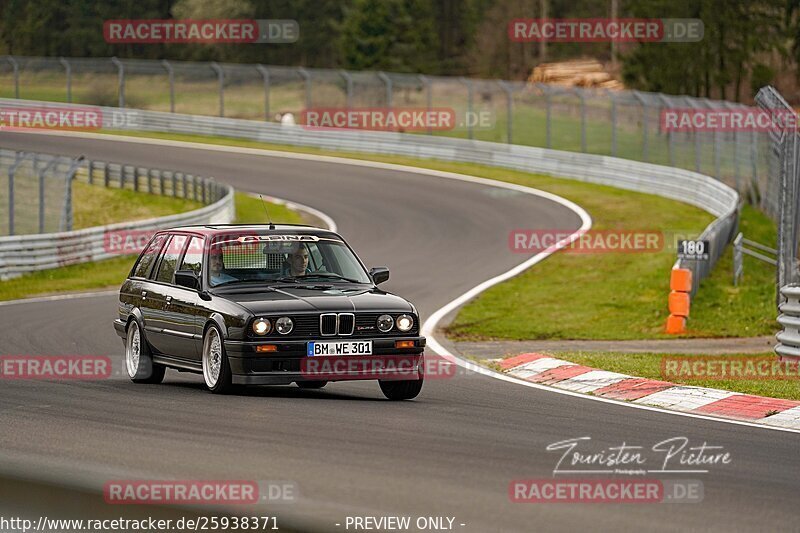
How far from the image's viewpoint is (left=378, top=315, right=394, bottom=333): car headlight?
1100cm

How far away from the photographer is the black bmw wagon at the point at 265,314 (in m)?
10.8

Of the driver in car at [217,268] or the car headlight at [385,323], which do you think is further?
the driver in car at [217,268]

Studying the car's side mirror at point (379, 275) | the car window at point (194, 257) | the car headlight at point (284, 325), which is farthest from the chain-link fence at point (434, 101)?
the car headlight at point (284, 325)

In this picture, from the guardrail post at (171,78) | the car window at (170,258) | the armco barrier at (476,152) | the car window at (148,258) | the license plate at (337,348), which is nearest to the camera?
the license plate at (337,348)

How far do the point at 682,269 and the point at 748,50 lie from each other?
47.6 m

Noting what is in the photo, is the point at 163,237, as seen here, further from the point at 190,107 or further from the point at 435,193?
the point at 190,107

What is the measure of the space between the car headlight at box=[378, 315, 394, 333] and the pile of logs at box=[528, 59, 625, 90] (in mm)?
70070

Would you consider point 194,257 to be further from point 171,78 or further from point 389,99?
point 171,78

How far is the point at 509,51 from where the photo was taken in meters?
99.7

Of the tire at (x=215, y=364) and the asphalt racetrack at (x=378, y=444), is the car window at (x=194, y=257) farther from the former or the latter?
the asphalt racetrack at (x=378, y=444)

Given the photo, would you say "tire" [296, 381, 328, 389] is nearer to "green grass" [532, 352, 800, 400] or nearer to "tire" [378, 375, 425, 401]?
"tire" [378, 375, 425, 401]

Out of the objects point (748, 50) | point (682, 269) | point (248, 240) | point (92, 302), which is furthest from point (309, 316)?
point (748, 50)

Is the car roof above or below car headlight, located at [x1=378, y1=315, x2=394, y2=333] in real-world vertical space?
above

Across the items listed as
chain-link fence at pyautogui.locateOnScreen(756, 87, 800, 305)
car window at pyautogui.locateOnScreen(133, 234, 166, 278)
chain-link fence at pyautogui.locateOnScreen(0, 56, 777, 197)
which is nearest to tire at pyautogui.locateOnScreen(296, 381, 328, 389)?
car window at pyautogui.locateOnScreen(133, 234, 166, 278)
